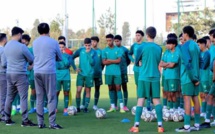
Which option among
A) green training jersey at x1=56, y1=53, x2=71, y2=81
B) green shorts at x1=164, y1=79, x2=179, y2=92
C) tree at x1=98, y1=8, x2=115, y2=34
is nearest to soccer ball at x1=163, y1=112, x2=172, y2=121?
green shorts at x1=164, y1=79, x2=179, y2=92

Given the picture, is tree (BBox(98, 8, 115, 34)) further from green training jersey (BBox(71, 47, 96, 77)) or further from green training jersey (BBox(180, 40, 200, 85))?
green training jersey (BBox(180, 40, 200, 85))

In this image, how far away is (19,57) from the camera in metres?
10.3

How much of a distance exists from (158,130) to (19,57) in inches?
146

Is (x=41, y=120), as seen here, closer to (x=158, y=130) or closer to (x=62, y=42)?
(x=158, y=130)

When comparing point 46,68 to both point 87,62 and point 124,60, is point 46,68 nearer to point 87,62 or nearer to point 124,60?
A: point 87,62

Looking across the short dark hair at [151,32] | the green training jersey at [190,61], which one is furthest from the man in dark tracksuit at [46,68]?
the green training jersey at [190,61]

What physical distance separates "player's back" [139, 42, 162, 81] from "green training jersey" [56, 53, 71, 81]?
3.86m

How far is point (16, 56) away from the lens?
10.3 m

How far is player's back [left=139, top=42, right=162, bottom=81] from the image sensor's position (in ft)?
30.7

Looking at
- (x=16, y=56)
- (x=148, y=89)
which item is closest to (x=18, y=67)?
(x=16, y=56)

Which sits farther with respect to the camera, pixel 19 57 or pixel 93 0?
pixel 93 0

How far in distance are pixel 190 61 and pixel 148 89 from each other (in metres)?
1.09

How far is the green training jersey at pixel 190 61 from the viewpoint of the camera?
916cm

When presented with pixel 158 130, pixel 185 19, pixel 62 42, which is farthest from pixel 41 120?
pixel 185 19
